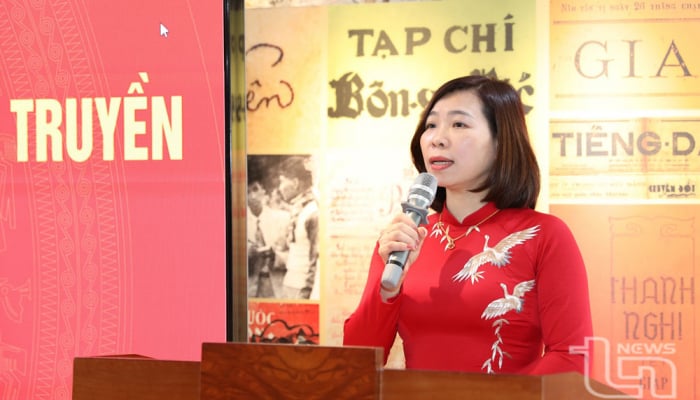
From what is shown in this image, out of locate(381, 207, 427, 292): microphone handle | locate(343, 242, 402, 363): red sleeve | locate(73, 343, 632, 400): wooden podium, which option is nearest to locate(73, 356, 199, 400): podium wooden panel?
locate(73, 343, 632, 400): wooden podium

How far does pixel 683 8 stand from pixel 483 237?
1475mm

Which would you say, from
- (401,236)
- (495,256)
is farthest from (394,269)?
(495,256)

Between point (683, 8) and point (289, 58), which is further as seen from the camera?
point (289, 58)

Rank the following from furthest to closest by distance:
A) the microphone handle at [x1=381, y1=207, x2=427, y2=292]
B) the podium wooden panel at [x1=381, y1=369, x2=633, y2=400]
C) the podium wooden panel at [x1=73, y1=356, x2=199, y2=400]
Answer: the microphone handle at [x1=381, y1=207, x2=427, y2=292]
the podium wooden panel at [x1=73, y1=356, x2=199, y2=400]
the podium wooden panel at [x1=381, y1=369, x2=633, y2=400]

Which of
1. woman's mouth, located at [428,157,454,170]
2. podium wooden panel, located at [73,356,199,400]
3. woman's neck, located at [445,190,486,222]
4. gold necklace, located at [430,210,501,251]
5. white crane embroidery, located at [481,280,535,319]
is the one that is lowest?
podium wooden panel, located at [73,356,199,400]

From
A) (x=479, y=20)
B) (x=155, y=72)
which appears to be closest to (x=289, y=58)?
(x=155, y=72)

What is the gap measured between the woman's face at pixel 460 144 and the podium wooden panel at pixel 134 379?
877 mm

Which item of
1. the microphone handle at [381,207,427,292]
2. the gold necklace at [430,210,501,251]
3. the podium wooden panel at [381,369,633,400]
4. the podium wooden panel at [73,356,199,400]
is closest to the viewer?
the podium wooden panel at [381,369,633,400]

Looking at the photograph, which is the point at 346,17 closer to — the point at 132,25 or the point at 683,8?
the point at 132,25

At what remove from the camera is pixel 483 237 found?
6.38ft

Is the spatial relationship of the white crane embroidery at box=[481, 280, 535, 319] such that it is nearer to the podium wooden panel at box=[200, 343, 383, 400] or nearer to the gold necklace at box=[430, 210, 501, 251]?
the gold necklace at box=[430, 210, 501, 251]

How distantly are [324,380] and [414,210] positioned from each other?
2.39 ft

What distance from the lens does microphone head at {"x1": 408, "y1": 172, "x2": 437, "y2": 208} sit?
1875mm

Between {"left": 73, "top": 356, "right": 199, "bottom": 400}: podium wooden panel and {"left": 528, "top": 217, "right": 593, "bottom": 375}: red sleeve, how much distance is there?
2.64 ft
